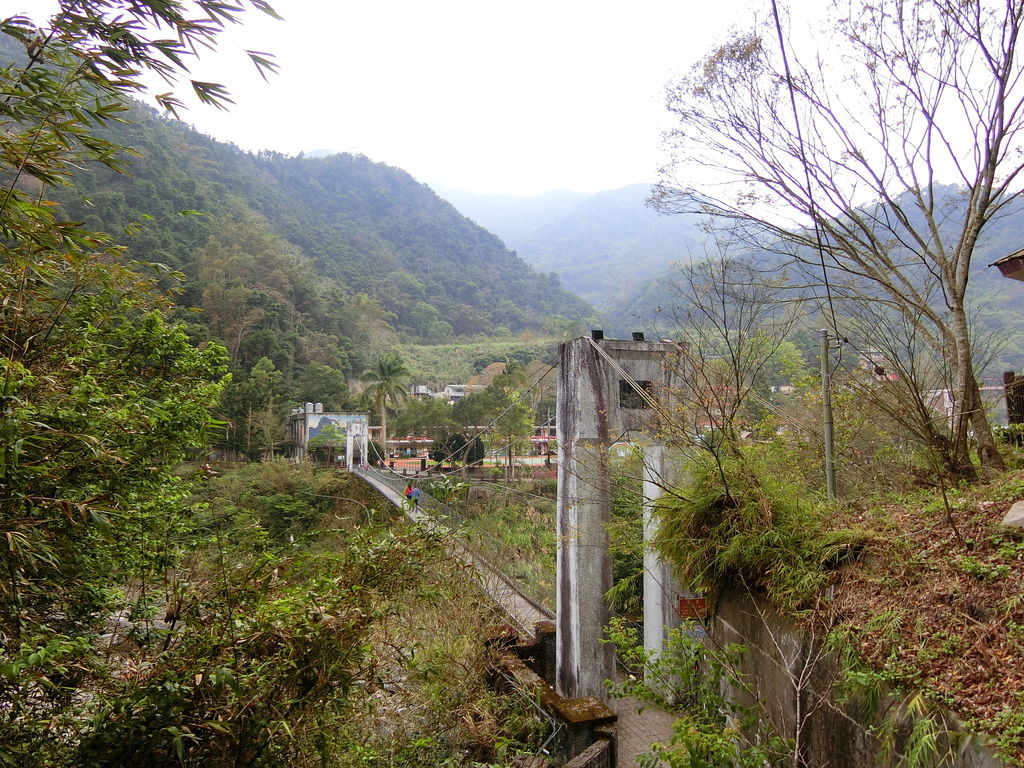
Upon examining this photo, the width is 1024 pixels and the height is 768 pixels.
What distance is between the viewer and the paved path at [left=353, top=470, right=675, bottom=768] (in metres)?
4.60

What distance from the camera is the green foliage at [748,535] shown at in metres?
2.39

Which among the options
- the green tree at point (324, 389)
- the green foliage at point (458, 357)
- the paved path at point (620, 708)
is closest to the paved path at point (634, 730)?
the paved path at point (620, 708)

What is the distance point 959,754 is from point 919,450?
2.39 meters

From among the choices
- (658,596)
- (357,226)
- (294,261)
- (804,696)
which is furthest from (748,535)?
(357,226)

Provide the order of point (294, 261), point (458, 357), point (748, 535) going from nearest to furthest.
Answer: point (748, 535), point (294, 261), point (458, 357)

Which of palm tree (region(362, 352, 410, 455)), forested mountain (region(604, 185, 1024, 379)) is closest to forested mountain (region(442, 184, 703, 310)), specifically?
palm tree (region(362, 352, 410, 455))

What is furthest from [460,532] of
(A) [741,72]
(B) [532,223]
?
(B) [532,223]

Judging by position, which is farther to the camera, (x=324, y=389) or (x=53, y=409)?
(x=324, y=389)

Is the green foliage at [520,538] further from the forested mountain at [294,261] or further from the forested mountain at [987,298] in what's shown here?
the forested mountain at [294,261]

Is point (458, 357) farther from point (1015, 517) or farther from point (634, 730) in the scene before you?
point (1015, 517)

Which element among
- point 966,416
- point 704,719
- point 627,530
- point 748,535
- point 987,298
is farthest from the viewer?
point 987,298

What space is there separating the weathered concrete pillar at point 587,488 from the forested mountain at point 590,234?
57.0 metres

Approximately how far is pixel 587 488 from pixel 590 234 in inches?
3895

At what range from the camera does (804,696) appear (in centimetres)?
215
